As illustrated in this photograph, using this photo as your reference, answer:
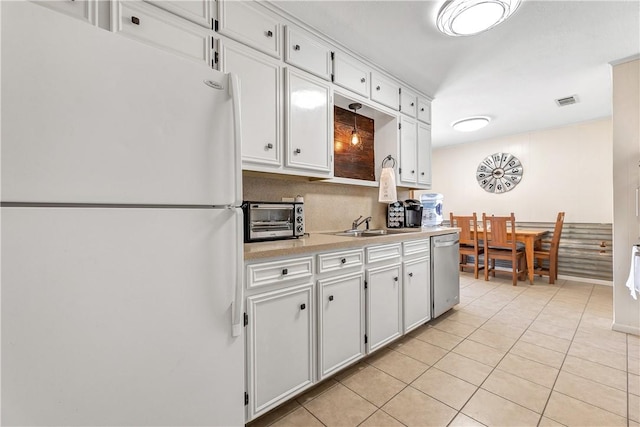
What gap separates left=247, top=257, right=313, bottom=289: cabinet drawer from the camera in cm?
133

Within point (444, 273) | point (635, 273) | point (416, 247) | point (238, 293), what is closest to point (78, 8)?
point (238, 293)

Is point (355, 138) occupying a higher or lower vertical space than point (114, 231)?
higher

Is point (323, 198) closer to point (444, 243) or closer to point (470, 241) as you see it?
point (444, 243)

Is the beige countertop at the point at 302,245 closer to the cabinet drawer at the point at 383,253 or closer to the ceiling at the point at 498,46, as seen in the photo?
the cabinet drawer at the point at 383,253

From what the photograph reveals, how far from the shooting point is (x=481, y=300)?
3361 millimetres

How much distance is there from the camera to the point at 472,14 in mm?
1761

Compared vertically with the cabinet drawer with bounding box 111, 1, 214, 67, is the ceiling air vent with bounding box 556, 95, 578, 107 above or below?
above

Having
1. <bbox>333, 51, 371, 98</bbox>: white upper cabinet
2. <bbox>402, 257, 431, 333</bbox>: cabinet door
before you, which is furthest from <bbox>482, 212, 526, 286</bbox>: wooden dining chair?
<bbox>333, 51, 371, 98</bbox>: white upper cabinet

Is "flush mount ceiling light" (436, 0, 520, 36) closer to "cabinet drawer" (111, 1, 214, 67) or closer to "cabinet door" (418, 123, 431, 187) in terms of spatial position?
"cabinet door" (418, 123, 431, 187)

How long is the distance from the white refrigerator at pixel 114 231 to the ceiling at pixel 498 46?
Answer: 139cm

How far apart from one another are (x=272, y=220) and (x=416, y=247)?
1336mm

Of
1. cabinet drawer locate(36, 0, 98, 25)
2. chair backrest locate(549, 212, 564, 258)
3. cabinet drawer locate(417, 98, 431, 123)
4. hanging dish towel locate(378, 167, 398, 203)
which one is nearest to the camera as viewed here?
cabinet drawer locate(36, 0, 98, 25)

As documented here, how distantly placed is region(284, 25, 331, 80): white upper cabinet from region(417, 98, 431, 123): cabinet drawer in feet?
4.76

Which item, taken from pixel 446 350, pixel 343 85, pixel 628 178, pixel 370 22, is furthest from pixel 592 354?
pixel 370 22
